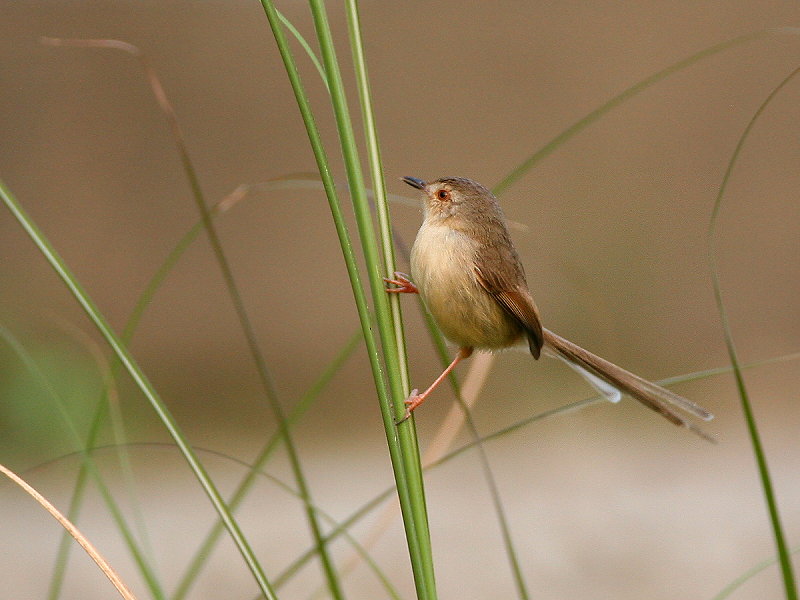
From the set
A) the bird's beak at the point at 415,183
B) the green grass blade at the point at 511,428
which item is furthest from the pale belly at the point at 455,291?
the green grass blade at the point at 511,428

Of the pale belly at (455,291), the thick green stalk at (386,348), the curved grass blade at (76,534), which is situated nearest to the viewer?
the thick green stalk at (386,348)

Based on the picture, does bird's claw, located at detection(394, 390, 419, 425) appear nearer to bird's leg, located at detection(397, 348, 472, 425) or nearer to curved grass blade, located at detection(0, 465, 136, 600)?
bird's leg, located at detection(397, 348, 472, 425)

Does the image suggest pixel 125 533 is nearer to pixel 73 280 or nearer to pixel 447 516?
pixel 73 280

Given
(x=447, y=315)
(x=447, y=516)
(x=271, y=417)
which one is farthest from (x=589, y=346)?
(x=447, y=315)

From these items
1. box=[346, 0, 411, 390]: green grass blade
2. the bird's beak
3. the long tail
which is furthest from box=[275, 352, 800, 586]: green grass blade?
the bird's beak

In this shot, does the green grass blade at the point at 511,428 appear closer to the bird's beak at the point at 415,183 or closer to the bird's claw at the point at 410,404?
the bird's claw at the point at 410,404

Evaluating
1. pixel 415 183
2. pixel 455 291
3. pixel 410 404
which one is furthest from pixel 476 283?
pixel 410 404

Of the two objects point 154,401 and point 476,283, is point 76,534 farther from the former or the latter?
point 476,283
